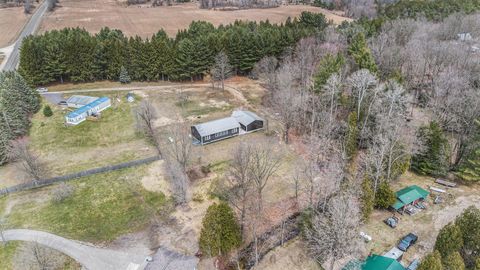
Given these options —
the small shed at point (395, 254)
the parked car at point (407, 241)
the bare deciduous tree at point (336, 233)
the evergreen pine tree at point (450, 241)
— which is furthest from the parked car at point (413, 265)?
the bare deciduous tree at point (336, 233)

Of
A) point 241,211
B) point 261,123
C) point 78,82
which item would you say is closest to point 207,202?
point 241,211

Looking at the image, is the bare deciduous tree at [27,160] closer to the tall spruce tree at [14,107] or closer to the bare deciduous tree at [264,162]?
the tall spruce tree at [14,107]

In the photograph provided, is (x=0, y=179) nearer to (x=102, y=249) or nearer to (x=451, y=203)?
(x=102, y=249)

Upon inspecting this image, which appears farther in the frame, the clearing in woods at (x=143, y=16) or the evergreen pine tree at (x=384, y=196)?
the clearing in woods at (x=143, y=16)

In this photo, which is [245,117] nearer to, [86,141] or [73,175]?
[86,141]

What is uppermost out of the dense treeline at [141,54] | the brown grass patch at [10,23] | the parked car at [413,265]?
the brown grass patch at [10,23]

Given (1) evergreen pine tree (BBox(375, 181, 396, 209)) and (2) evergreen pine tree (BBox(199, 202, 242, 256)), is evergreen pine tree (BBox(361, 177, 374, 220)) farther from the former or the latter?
(2) evergreen pine tree (BBox(199, 202, 242, 256))

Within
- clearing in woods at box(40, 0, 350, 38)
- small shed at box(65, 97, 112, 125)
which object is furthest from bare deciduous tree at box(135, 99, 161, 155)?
clearing in woods at box(40, 0, 350, 38)
